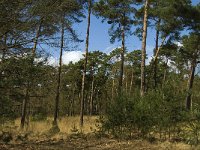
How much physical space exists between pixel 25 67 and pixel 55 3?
204cm

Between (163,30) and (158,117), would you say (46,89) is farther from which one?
(163,30)

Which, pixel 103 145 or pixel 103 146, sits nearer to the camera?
pixel 103 146

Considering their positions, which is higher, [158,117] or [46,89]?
[46,89]

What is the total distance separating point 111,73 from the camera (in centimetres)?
5006

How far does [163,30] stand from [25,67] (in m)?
14.6

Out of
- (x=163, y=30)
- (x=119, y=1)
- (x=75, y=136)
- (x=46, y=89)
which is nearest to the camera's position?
(x=46, y=89)

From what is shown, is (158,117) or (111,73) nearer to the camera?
(158,117)

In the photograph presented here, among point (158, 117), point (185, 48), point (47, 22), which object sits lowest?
point (158, 117)

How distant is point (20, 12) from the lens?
23.9 ft

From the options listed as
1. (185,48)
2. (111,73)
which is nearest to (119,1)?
(185,48)

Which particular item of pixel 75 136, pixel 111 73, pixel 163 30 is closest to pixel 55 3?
pixel 75 136

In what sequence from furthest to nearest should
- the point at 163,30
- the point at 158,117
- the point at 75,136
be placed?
the point at 163,30 → the point at 75,136 → the point at 158,117

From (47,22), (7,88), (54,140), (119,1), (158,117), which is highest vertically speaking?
(119,1)

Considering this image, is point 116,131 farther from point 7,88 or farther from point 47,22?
point 47,22
